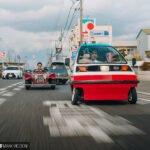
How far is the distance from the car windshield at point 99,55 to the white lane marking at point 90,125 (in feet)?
8.18

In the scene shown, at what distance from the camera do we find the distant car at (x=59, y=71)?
2694cm

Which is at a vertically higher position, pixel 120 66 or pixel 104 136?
pixel 120 66

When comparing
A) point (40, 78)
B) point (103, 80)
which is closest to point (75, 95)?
point (103, 80)

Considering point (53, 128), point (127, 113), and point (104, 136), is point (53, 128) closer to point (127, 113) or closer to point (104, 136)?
point (104, 136)

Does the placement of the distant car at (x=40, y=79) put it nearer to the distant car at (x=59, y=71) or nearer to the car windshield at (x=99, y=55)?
the distant car at (x=59, y=71)

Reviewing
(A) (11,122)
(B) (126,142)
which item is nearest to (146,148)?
(B) (126,142)

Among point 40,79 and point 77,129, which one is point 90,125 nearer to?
point 77,129

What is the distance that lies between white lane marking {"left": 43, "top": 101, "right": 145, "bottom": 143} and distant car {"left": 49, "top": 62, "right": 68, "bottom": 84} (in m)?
18.9

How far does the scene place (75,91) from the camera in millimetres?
9961

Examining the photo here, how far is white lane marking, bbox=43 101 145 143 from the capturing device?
18.0 feet

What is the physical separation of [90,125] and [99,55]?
445 centimetres

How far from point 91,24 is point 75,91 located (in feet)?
107

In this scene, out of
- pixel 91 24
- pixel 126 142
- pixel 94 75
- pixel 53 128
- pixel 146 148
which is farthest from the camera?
pixel 91 24

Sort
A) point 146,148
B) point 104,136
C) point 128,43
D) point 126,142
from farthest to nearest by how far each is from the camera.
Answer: point 128,43, point 104,136, point 126,142, point 146,148
